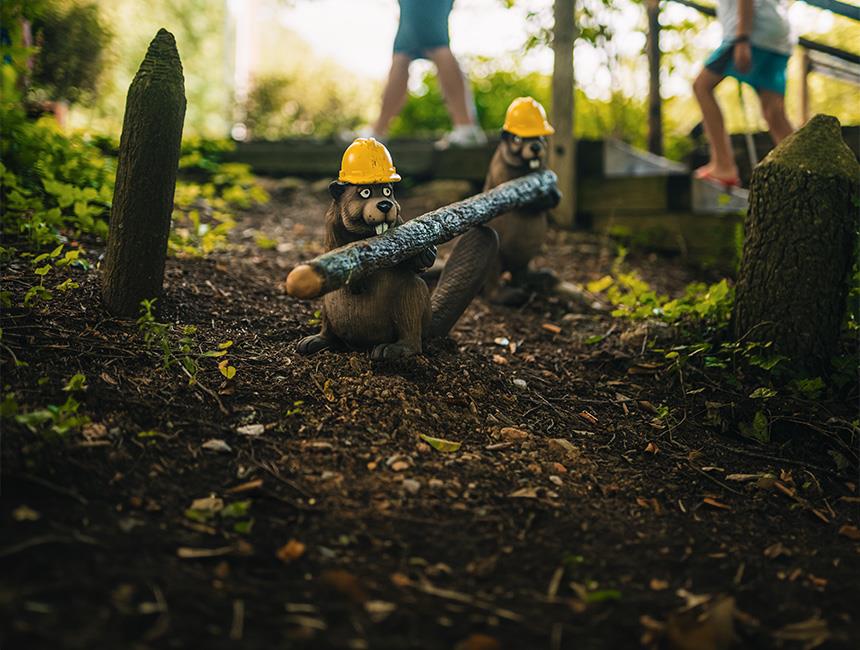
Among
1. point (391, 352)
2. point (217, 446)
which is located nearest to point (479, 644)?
point (217, 446)

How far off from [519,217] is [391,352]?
1.73 metres

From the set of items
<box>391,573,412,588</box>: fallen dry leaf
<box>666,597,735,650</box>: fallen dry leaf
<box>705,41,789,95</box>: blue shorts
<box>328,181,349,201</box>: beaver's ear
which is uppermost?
<box>705,41,789,95</box>: blue shorts

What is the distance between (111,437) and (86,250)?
6.30 feet

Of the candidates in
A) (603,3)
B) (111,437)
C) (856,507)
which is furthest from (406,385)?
(603,3)

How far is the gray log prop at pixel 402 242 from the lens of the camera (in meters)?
2.80

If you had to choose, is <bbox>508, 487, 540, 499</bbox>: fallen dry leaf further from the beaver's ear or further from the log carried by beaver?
the beaver's ear

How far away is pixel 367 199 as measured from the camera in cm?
324

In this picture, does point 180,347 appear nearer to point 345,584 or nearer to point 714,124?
point 345,584

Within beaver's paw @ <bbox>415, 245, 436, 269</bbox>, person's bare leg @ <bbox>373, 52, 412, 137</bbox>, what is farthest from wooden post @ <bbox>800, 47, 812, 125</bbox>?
beaver's paw @ <bbox>415, 245, 436, 269</bbox>

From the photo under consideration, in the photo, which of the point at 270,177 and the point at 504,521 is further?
the point at 270,177

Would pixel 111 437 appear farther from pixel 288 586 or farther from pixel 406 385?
pixel 406 385

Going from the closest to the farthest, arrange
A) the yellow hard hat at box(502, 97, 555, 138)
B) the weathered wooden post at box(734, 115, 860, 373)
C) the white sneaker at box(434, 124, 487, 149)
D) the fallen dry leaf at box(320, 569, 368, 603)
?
the fallen dry leaf at box(320, 569, 368, 603) < the weathered wooden post at box(734, 115, 860, 373) < the yellow hard hat at box(502, 97, 555, 138) < the white sneaker at box(434, 124, 487, 149)

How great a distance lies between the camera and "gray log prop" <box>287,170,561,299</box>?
2805 mm

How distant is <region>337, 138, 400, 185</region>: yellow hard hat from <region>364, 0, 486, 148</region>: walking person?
3.01 meters
